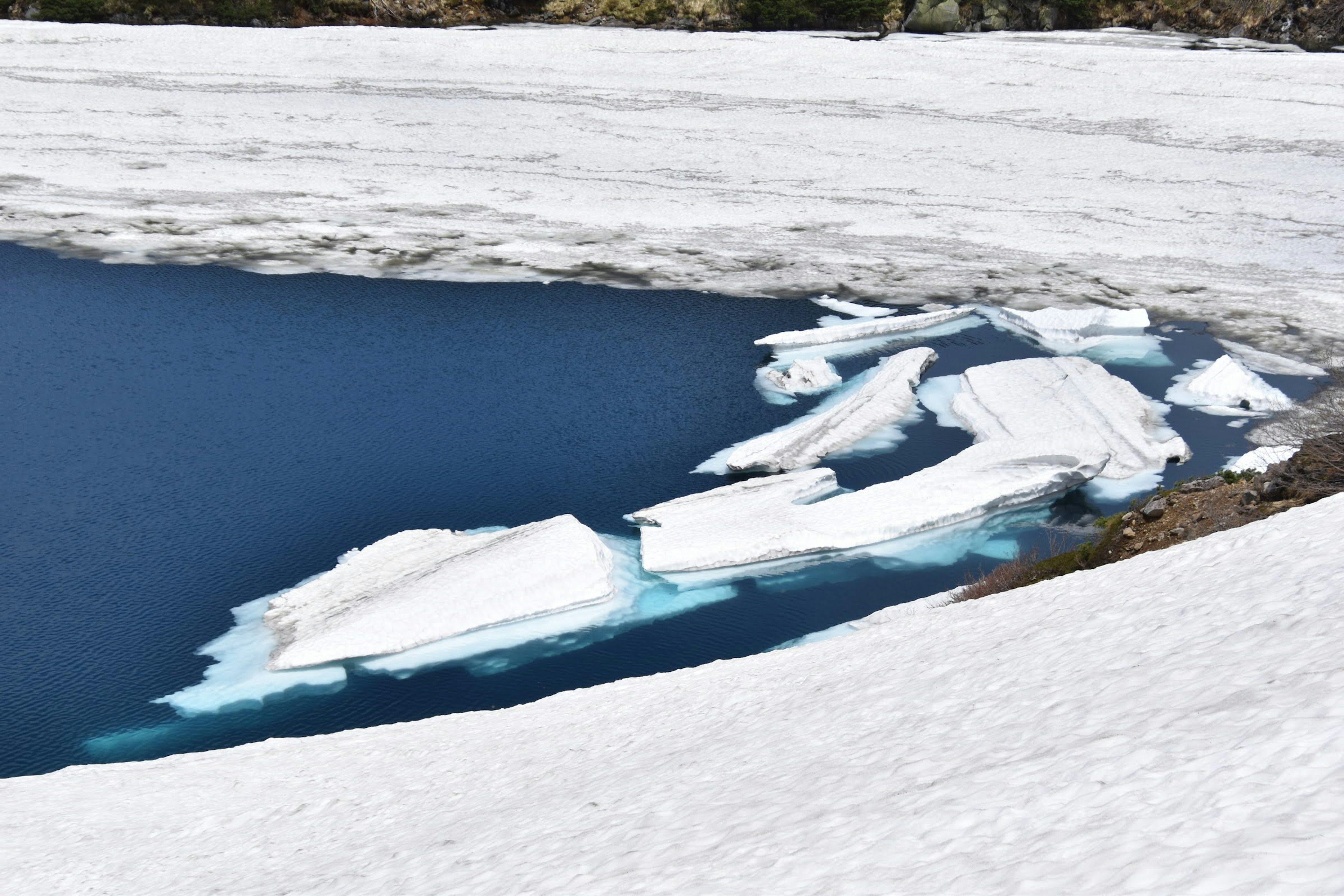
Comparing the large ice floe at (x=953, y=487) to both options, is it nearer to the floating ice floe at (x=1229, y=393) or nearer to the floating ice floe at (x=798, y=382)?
the floating ice floe at (x=1229, y=393)

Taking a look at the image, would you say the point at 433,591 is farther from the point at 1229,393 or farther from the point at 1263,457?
the point at 1229,393

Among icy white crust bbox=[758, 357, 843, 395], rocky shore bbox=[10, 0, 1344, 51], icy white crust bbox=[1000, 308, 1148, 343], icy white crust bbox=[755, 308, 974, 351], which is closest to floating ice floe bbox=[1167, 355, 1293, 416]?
icy white crust bbox=[1000, 308, 1148, 343]

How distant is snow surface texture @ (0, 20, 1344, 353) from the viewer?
25422 millimetres

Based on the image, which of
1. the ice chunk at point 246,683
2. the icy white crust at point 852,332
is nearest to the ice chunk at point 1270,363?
the icy white crust at point 852,332

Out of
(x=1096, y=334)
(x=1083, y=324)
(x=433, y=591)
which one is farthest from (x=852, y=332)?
(x=433, y=591)

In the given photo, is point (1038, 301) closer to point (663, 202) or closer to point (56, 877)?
point (663, 202)

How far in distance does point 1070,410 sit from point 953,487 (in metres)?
3.40

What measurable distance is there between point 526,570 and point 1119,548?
262 inches

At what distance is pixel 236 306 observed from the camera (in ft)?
78.6

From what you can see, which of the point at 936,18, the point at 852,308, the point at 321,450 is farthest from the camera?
the point at 936,18

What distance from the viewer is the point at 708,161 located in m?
30.7

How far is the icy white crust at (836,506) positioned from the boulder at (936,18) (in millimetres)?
25485

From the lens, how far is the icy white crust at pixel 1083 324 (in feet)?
71.7

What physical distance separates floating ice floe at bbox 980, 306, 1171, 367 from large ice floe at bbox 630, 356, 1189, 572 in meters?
2.78
